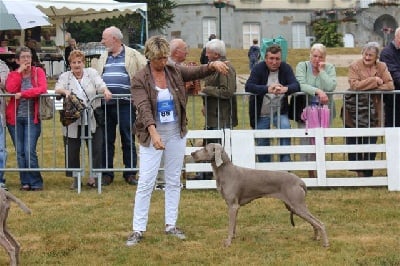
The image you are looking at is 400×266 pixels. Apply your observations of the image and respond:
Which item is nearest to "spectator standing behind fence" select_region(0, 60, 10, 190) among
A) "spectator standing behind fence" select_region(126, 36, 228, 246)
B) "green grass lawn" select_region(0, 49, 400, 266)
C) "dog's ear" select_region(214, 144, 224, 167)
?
"green grass lawn" select_region(0, 49, 400, 266)

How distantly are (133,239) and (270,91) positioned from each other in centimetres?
317

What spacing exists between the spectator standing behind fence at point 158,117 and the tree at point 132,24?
32.2 meters

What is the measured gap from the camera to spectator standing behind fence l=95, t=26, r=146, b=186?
34.6 ft

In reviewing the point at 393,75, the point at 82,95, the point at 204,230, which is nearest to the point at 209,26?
the point at 393,75

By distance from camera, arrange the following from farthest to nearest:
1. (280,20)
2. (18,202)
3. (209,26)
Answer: (280,20), (209,26), (18,202)

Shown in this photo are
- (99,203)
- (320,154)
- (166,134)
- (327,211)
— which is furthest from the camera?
(320,154)

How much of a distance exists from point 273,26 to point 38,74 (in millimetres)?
44494

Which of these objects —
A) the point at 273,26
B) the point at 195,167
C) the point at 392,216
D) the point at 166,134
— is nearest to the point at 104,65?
the point at 195,167

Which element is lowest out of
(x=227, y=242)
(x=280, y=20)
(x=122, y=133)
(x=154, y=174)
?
(x=227, y=242)

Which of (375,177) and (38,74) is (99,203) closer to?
(38,74)

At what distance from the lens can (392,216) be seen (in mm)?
8844

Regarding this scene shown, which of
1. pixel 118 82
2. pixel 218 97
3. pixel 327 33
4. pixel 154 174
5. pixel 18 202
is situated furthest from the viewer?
pixel 327 33

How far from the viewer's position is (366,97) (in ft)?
35.6

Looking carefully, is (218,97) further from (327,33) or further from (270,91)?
(327,33)
